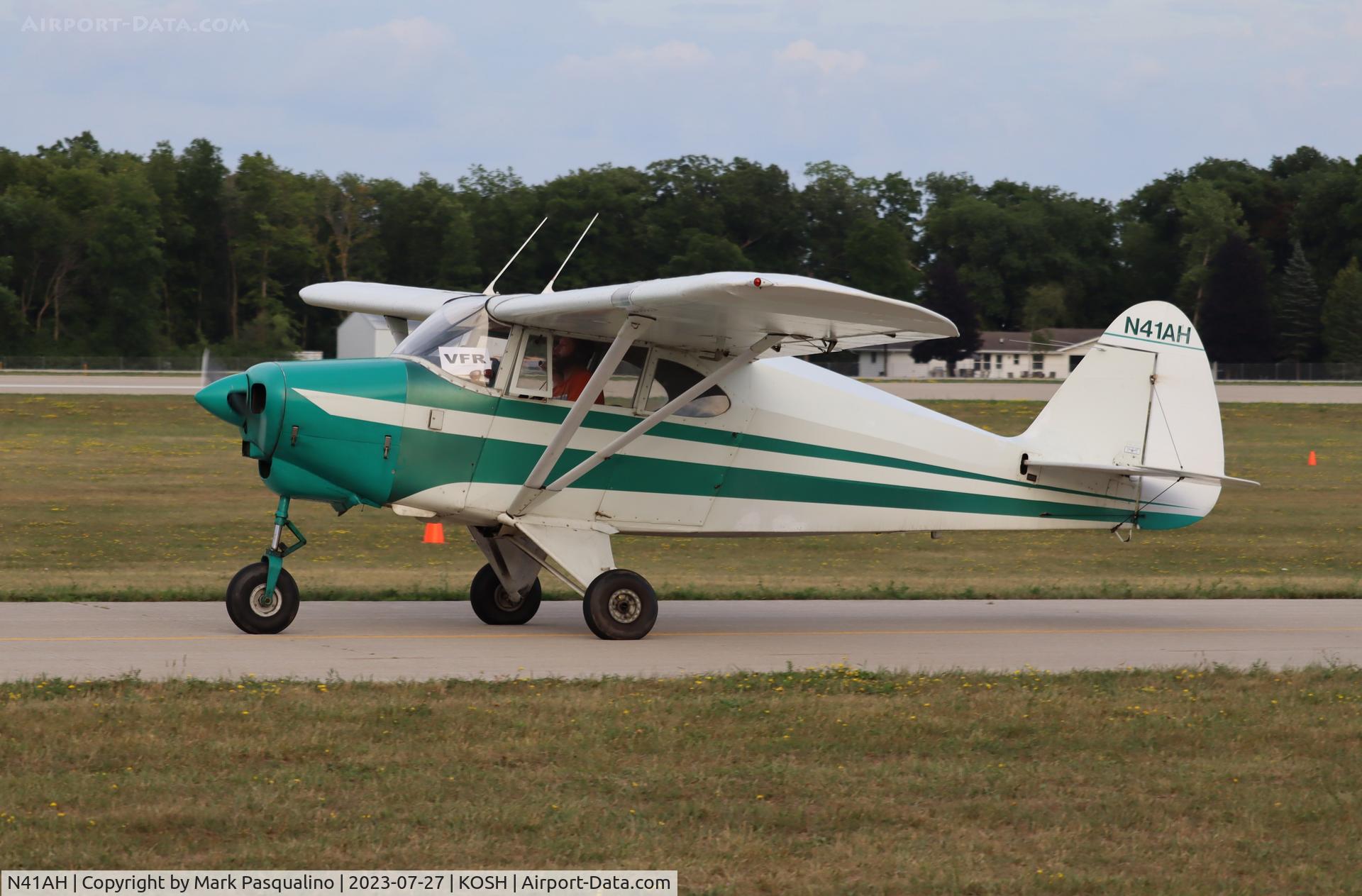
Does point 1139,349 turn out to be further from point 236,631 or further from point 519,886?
point 519,886

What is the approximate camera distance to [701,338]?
11.9m

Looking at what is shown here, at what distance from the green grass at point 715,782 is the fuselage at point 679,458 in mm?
2527

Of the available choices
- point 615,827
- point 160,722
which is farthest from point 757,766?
point 160,722

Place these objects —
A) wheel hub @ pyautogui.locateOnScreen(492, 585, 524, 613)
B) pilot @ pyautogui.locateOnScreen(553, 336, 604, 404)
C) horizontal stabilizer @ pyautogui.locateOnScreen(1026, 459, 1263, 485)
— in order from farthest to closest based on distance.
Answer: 1. horizontal stabilizer @ pyautogui.locateOnScreen(1026, 459, 1263, 485)
2. wheel hub @ pyautogui.locateOnScreen(492, 585, 524, 613)
3. pilot @ pyautogui.locateOnScreen(553, 336, 604, 404)

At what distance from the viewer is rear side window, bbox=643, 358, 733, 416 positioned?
1212 cm

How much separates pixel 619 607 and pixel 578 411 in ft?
5.28

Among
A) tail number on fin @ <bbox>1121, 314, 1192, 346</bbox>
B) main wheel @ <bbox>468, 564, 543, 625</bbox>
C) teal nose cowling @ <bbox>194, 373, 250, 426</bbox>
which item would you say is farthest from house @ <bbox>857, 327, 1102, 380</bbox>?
teal nose cowling @ <bbox>194, 373, 250, 426</bbox>

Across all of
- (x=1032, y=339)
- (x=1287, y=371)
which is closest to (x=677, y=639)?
(x=1032, y=339)

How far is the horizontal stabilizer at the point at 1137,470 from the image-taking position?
43.5 feet

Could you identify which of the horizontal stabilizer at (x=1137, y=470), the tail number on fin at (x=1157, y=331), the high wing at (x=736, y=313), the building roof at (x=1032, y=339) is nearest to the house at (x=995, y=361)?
the building roof at (x=1032, y=339)

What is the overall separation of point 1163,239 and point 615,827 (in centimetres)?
11059

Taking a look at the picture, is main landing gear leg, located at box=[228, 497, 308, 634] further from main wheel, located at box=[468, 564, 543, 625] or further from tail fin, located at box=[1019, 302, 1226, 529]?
tail fin, located at box=[1019, 302, 1226, 529]

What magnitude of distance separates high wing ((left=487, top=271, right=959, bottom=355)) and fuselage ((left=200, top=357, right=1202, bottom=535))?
0.65 m

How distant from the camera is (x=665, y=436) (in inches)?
482
